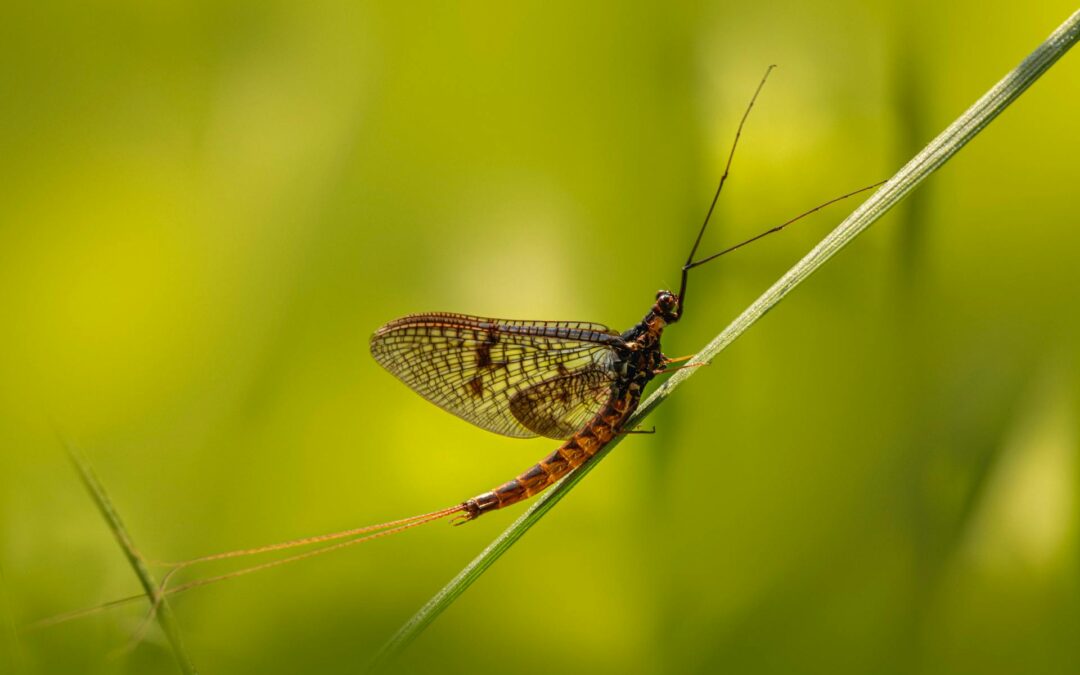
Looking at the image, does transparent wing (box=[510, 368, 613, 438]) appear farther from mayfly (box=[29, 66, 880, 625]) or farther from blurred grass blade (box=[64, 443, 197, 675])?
blurred grass blade (box=[64, 443, 197, 675])

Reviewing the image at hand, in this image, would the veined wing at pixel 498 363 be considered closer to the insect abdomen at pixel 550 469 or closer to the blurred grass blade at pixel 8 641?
the insect abdomen at pixel 550 469

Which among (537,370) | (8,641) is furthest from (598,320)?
(8,641)

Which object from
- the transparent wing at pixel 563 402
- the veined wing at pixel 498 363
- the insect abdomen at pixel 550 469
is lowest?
the insect abdomen at pixel 550 469

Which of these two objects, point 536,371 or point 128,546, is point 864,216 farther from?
point 128,546

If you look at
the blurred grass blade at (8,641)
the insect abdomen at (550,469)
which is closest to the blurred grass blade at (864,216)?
the insect abdomen at (550,469)

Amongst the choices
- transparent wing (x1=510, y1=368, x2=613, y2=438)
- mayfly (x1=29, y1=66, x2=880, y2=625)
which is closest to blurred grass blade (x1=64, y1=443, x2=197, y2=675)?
mayfly (x1=29, y1=66, x2=880, y2=625)
